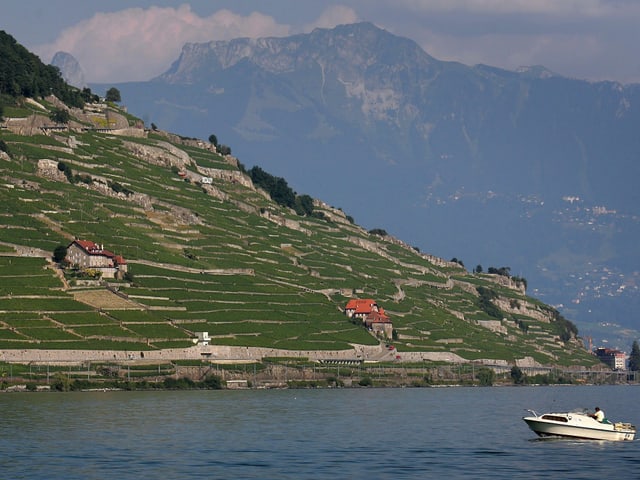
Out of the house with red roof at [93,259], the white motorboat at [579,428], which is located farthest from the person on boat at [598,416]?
the house with red roof at [93,259]

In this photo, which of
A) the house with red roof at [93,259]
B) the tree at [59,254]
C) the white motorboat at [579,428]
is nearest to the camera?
the white motorboat at [579,428]

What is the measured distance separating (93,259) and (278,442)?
89.1 metres

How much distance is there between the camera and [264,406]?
5300 inches

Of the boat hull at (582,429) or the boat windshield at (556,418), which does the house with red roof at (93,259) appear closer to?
the boat windshield at (556,418)

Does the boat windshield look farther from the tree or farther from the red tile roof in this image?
the tree

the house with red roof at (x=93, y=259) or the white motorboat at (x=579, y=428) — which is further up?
the house with red roof at (x=93, y=259)

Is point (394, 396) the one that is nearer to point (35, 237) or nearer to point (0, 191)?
point (35, 237)

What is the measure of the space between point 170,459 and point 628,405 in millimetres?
85994

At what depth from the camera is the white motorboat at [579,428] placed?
337ft

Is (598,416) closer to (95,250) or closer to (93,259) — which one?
(93,259)

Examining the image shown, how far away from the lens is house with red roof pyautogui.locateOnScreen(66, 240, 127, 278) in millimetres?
182125

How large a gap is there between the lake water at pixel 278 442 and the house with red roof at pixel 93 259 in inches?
1476

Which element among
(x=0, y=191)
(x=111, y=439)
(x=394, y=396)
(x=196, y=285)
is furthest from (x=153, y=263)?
(x=111, y=439)

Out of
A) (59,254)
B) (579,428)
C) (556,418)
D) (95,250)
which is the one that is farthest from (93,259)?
(579,428)
